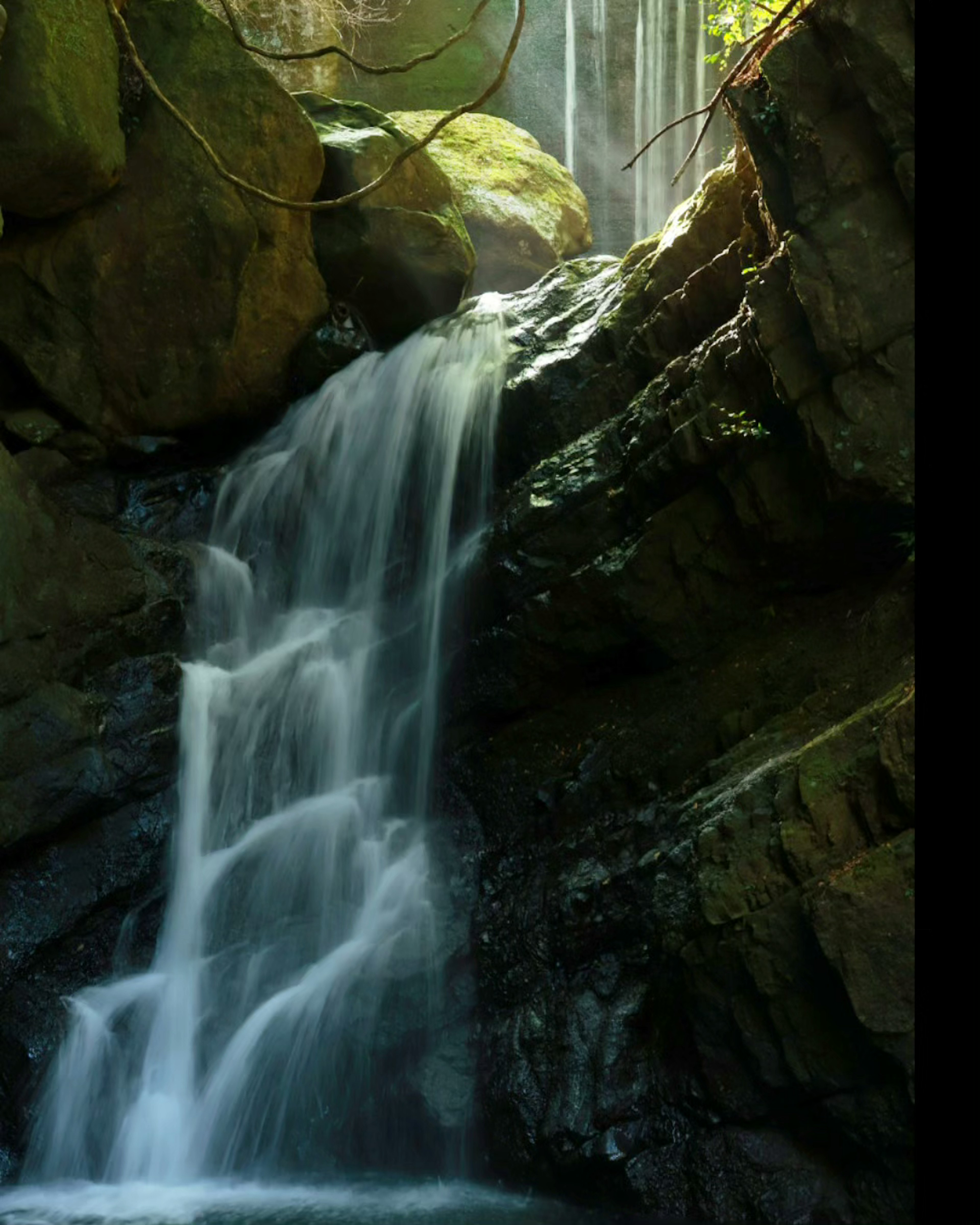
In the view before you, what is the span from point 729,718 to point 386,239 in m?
6.00

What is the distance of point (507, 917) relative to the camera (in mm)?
5941

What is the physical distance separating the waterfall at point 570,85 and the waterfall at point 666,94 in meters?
0.94

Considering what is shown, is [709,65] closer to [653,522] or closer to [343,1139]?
[653,522]

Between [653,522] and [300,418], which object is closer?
[653,522]

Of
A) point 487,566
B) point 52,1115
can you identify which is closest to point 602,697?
point 487,566

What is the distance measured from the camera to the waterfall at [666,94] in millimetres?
17094

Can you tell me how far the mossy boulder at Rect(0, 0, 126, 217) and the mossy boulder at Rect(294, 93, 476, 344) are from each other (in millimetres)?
2000

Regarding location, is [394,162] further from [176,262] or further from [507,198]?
[507,198]

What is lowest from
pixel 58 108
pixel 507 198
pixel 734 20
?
pixel 58 108

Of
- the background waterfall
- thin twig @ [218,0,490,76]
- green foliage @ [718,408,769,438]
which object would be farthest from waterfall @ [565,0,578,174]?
green foliage @ [718,408,769,438]

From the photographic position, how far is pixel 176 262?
9031 mm

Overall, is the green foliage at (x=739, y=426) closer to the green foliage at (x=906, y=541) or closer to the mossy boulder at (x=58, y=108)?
the green foliage at (x=906, y=541)

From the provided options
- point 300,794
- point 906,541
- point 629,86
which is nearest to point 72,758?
point 300,794

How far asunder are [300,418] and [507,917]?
525 cm
